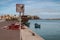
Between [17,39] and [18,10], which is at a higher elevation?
[18,10]

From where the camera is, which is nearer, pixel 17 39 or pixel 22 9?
pixel 22 9

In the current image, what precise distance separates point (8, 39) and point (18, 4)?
8.67 ft

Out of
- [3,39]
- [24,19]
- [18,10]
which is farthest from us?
[24,19]

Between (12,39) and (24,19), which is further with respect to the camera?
(24,19)

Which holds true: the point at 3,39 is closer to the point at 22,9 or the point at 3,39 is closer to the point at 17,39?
the point at 17,39

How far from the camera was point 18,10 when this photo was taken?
43.0 feet

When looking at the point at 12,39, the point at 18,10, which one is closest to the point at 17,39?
the point at 12,39

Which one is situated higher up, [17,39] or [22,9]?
[22,9]

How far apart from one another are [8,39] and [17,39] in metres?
0.61

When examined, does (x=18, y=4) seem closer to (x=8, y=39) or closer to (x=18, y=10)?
(x=18, y=10)

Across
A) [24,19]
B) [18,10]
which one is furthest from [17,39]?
[24,19]

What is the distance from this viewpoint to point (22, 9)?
13.2 meters

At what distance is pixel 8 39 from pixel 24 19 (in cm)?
5350

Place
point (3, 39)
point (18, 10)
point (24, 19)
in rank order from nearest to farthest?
point (18, 10)
point (3, 39)
point (24, 19)
